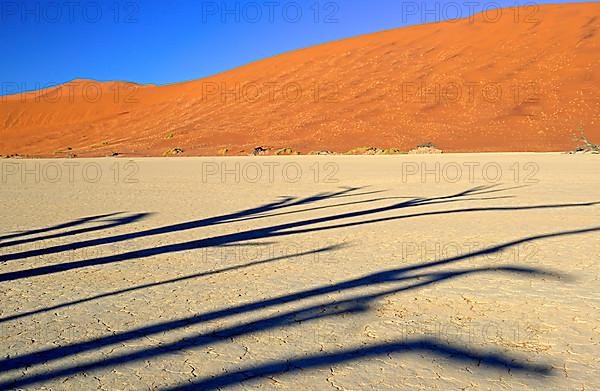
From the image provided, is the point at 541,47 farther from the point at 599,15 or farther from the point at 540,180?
the point at 540,180

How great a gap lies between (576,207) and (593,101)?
→ 33034 mm

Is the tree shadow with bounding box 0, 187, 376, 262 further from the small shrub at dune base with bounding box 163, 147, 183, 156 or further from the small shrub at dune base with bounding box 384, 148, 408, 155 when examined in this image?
the small shrub at dune base with bounding box 163, 147, 183, 156

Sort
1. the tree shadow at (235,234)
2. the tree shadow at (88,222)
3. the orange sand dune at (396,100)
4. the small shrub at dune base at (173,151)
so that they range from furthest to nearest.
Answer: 1. the small shrub at dune base at (173,151)
2. the orange sand dune at (396,100)
3. the tree shadow at (88,222)
4. the tree shadow at (235,234)

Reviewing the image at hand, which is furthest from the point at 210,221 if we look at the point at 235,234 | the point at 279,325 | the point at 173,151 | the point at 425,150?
the point at 173,151

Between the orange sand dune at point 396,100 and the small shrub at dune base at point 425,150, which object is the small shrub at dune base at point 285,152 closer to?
the orange sand dune at point 396,100

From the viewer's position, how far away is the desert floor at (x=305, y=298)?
330 cm

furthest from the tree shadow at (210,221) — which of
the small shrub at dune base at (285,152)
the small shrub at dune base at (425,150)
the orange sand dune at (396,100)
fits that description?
the orange sand dune at (396,100)

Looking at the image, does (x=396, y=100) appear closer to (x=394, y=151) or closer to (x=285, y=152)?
(x=394, y=151)

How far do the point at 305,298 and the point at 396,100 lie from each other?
136ft

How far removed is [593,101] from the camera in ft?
125

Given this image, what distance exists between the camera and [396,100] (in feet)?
146

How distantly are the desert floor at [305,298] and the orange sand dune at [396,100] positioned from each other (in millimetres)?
26835

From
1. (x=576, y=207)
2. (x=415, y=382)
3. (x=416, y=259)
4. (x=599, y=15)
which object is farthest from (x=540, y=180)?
(x=599, y=15)

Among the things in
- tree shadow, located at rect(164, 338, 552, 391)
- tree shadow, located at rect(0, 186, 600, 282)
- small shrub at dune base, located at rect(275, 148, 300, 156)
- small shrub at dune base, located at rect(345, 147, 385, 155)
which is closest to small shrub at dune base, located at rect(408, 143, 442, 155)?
small shrub at dune base, located at rect(345, 147, 385, 155)
